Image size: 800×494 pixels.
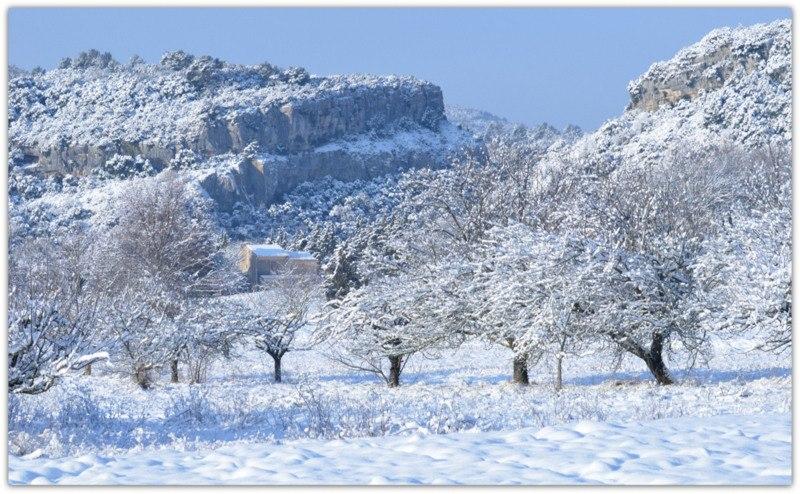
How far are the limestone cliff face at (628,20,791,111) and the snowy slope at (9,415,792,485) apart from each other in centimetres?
3845

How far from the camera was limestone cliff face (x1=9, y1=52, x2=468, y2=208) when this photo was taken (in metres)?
58.4

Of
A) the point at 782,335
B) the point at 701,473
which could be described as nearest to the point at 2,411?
the point at 701,473

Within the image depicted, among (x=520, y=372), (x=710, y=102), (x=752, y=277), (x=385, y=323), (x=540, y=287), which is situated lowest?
(x=520, y=372)

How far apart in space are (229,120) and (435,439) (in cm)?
9383

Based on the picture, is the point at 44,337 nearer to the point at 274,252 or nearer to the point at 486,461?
the point at 486,461

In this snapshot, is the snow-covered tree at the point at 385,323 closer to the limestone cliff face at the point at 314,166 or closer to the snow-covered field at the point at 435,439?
the snow-covered field at the point at 435,439

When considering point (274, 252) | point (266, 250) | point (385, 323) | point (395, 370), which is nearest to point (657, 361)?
point (385, 323)

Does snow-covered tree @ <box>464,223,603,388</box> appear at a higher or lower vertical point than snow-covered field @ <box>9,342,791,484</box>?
higher

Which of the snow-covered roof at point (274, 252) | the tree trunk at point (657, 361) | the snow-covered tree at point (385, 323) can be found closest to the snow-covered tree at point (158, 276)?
the snow-covered tree at point (385, 323)

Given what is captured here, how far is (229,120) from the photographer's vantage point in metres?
98.1

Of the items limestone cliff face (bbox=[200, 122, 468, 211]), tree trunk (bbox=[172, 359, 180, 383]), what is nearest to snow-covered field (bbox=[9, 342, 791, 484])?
tree trunk (bbox=[172, 359, 180, 383])

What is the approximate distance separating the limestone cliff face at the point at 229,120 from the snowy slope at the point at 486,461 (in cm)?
3254

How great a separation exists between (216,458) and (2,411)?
113 inches

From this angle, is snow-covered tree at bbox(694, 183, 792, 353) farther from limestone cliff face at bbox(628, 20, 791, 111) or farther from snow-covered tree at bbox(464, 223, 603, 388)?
limestone cliff face at bbox(628, 20, 791, 111)
